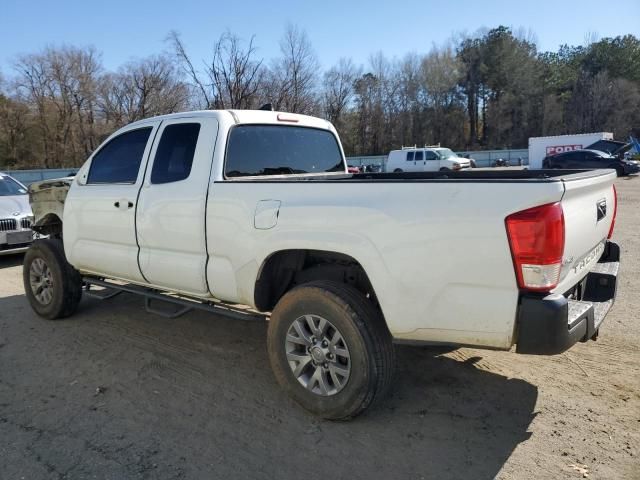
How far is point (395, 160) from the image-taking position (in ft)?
109

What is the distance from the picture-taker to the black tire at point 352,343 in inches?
119

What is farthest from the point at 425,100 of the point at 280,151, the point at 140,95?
the point at 280,151

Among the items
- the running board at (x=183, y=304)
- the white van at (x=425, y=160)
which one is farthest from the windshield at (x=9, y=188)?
the white van at (x=425, y=160)

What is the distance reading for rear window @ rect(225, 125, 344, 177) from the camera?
13.1ft

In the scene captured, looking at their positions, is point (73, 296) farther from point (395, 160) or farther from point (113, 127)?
point (113, 127)

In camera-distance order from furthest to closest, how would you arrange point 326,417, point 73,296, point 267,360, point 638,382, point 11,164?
1. point 11,164
2. point 73,296
3. point 267,360
4. point 638,382
5. point 326,417

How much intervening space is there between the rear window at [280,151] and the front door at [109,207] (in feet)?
2.96

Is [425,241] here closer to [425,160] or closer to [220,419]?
[220,419]

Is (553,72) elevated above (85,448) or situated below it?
above

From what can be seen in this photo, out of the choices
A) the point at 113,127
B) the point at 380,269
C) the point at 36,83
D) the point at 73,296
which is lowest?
the point at 73,296

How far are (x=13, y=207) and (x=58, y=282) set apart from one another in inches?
171

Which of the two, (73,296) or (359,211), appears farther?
(73,296)

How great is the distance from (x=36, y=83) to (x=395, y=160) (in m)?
43.1

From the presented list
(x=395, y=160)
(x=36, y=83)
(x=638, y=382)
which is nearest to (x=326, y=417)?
(x=638, y=382)
